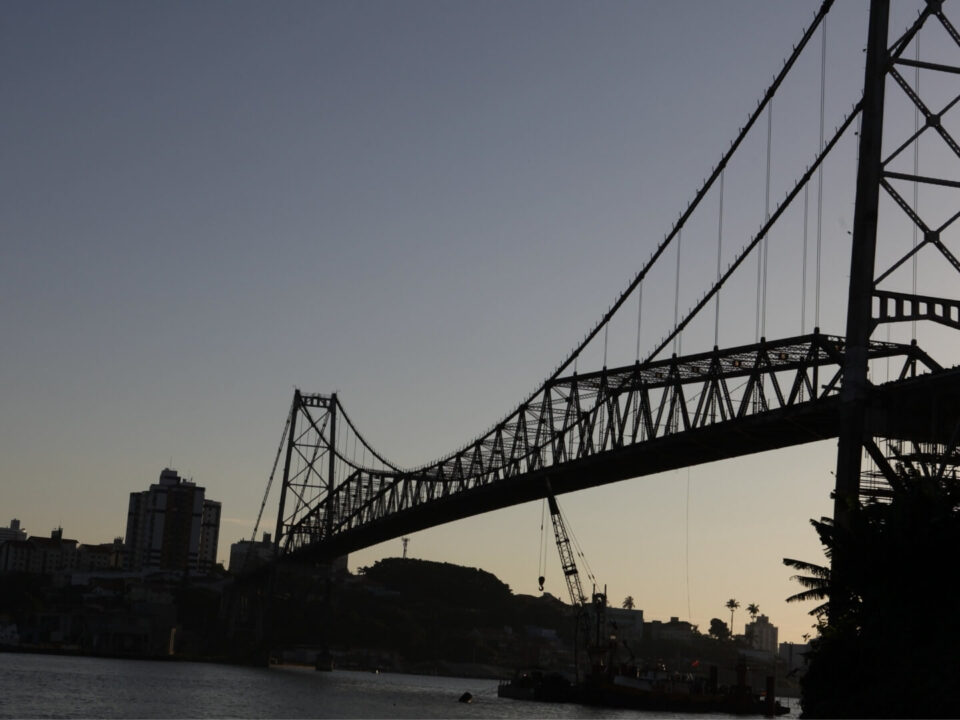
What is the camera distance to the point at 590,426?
263ft

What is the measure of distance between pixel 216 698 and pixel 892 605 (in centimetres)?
7018

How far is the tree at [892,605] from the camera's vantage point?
41.8 meters

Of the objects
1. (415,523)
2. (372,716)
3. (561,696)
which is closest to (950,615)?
(372,716)

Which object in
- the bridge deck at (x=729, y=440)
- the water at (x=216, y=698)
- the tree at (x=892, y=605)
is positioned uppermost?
the bridge deck at (x=729, y=440)

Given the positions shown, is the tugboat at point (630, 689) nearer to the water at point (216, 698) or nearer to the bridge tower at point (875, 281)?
the water at point (216, 698)

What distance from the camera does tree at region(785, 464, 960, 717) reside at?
137ft

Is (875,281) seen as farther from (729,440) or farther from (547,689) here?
(547,689)

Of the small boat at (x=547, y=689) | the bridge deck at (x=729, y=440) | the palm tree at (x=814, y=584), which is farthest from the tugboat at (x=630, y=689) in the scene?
the palm tree at (x=814, y=584)

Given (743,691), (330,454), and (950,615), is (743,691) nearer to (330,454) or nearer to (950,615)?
(330,454)

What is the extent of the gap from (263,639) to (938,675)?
486 feet

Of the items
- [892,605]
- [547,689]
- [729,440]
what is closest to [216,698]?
[547,689]

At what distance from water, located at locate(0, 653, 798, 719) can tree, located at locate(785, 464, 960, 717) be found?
152 ft

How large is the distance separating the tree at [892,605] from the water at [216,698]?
46.3 metres

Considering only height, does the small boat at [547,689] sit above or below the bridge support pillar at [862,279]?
below
